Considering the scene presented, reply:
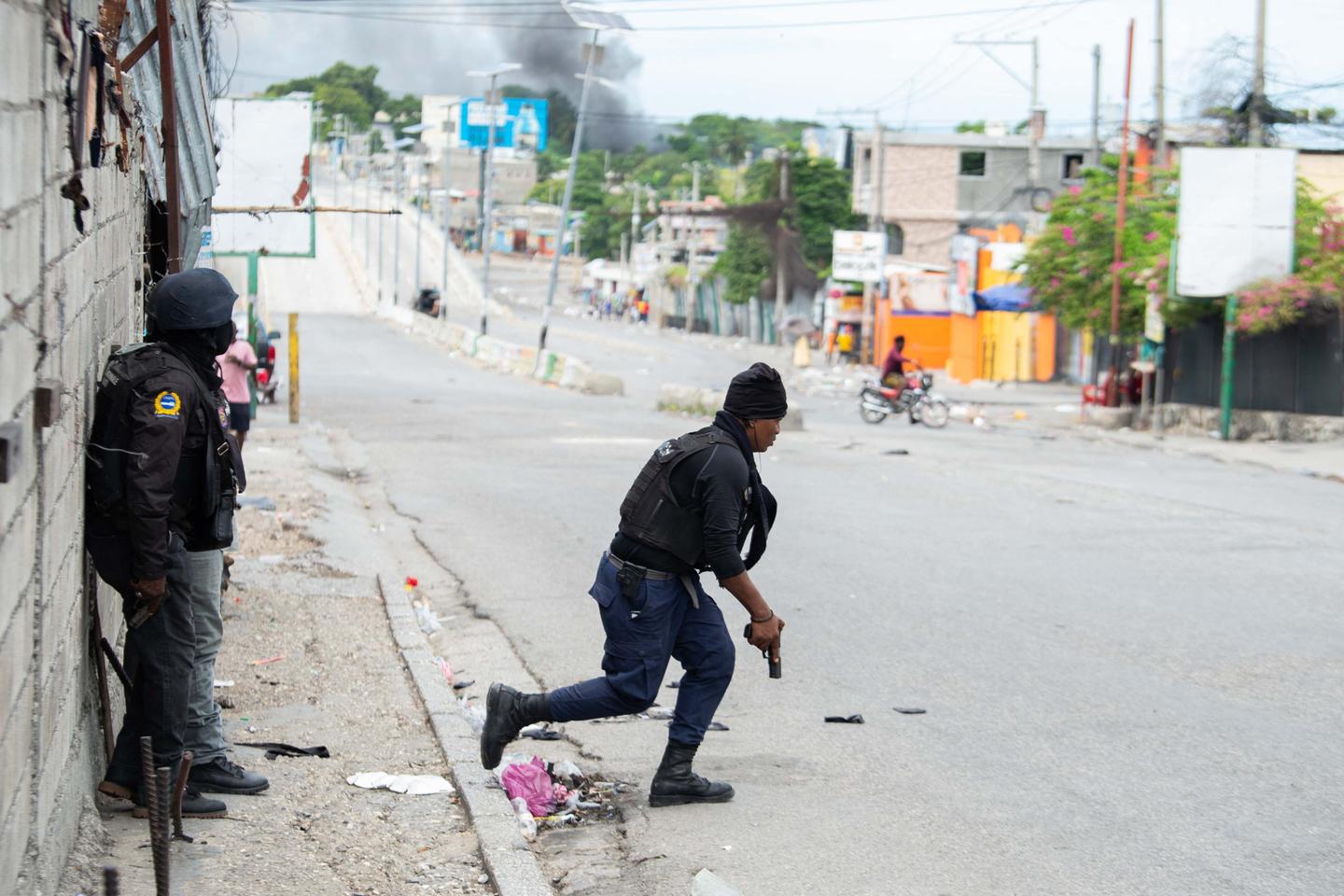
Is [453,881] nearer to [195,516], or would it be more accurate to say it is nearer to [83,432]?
[195,516]

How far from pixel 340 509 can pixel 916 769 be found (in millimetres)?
9232

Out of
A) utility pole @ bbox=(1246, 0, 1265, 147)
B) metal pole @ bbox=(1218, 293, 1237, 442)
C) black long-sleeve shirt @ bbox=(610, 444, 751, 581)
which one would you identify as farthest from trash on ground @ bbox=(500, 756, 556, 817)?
utility pole @ bbox=(1246, 0, 1265, 147)

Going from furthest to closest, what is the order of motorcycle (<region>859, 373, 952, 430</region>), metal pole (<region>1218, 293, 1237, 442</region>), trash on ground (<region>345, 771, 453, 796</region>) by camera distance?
motorcycle (<region>859, 373, 952, 430</region>)
metal pole (<region>1218, 293, 1237, 442</region>)
trash on ground (<region>345, 771, 453, 796</region>)

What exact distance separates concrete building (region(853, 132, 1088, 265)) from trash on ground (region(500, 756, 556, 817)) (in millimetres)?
64477

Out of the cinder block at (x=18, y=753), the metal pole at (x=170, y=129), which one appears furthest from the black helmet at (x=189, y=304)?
the cinder block at (x=18, y=753)

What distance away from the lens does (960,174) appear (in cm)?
6994

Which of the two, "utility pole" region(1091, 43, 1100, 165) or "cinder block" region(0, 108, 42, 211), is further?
"utility pole" region(1091, 43, 1100, 165)

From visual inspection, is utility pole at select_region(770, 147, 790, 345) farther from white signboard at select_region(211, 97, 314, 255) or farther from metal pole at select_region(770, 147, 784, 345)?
white signboard at select_region(211, 97, 314, 255)

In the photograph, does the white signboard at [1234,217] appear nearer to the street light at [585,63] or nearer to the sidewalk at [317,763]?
the street light at [585,63]

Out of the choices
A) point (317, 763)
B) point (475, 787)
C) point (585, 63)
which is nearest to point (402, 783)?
point (475, 787)

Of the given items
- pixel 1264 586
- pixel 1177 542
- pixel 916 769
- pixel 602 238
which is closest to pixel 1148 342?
pixel 1177 542

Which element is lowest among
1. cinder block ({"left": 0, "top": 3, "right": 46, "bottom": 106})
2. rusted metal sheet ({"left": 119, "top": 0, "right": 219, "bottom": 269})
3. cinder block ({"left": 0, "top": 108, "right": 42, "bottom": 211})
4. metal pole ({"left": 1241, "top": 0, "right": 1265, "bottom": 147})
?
cinder block ({"left": 0, "top": 108, "right": 42, "bottom": 211})

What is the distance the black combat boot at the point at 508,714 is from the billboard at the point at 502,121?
161ft

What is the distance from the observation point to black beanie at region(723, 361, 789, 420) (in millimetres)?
5805
